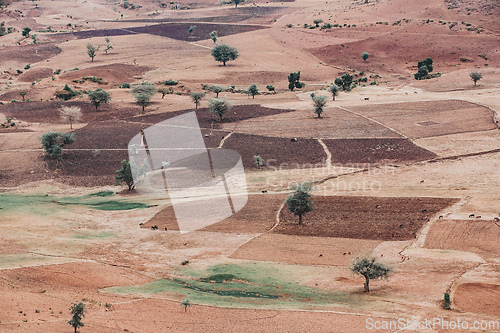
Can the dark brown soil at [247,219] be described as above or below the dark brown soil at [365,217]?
below

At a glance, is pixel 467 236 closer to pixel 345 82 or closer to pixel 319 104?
pixel 319 104

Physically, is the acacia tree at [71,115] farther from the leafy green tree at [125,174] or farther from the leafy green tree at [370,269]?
the leafy green tree at [370,269]

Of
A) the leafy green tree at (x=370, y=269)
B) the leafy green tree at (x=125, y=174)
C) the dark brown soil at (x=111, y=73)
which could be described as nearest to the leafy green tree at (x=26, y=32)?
the dark brown soil at (x=111, y=73)

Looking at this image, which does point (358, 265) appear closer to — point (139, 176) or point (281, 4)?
point (139, 176)

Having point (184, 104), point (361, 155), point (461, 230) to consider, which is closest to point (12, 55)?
point (184, 104)

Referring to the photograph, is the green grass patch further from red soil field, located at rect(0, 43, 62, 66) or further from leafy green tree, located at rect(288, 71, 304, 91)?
red soil field, located at rect(0, 43, 62, 66)
